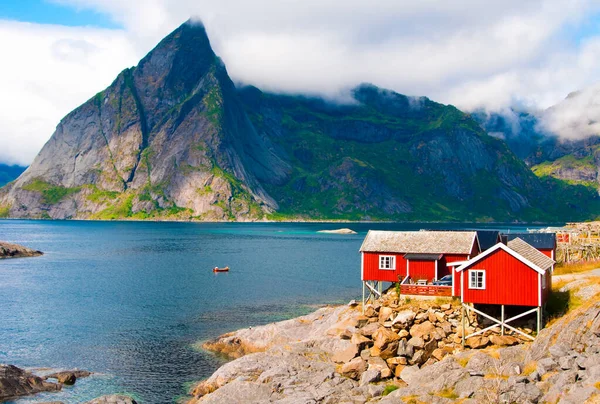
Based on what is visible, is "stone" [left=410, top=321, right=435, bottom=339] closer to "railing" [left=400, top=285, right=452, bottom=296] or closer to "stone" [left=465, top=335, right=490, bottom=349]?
"stone" [left=465, top=335, right=490, bottom=349]

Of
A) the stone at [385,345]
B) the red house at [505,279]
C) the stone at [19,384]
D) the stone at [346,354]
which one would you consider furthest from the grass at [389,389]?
the stone at [19,384]

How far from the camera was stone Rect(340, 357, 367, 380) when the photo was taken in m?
37.5

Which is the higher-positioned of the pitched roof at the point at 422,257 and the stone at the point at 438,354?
the pitched roof at the point at 422,257

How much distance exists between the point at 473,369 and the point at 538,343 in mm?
4761

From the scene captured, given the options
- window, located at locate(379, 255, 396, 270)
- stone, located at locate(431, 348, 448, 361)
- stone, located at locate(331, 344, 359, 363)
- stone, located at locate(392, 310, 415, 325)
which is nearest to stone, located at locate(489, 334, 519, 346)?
stone, located at locate(431, 348, 448, 361)

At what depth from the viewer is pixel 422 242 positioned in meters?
58.4

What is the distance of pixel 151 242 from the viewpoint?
193875mm

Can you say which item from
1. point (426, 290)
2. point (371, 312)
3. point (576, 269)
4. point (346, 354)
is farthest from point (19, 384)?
point (576, 269)

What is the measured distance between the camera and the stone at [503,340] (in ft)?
131

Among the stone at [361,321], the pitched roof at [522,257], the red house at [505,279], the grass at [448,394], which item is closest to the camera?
the grass at [448,394]

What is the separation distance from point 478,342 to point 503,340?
1.70 metres

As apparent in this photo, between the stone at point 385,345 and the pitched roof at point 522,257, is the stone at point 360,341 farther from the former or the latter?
the pitched roof at point 522,257

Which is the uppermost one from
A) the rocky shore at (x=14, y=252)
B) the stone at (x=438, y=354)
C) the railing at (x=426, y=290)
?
the railing at (x=426, y=290)

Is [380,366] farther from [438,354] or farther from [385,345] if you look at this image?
[438,354]
